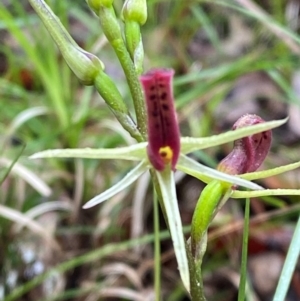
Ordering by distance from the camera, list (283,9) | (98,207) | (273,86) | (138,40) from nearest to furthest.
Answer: (138,40)
(98,207)
(273,86)
(283,9)

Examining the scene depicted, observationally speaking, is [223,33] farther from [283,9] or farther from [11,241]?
[11,241]

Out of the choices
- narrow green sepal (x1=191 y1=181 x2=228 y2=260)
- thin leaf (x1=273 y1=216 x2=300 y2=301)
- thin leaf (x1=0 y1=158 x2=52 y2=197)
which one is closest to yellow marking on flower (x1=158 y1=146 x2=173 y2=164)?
narrow green sepal (x1=191 y1=181 x2=228 y2=260)

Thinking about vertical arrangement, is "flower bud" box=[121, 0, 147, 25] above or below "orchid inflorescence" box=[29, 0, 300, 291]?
above

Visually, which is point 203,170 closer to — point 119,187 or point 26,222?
point 119,187

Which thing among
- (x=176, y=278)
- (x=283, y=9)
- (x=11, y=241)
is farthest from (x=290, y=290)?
(x=283, y=9)

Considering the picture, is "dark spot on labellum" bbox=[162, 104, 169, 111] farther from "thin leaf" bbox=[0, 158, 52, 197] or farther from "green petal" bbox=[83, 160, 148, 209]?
"thin leaf" bbox=[0, 158, 52, 197]

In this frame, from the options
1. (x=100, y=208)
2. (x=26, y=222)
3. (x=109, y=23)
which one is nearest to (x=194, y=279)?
(x=109, y=23)
